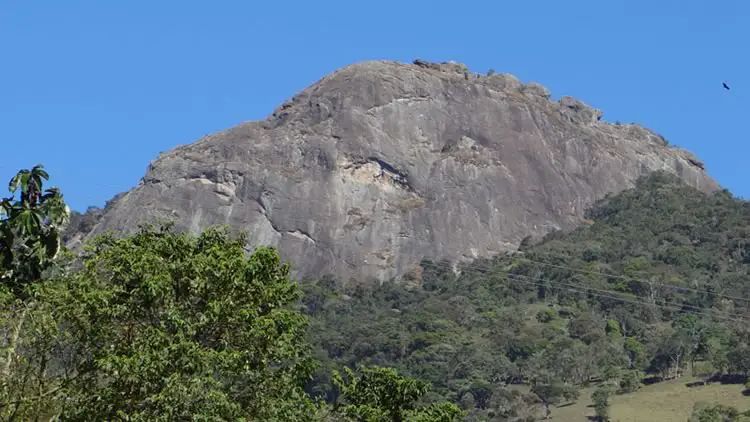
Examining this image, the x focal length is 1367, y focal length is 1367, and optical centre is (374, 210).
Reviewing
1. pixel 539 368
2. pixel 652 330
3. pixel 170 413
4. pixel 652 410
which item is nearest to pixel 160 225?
pixel 170 413

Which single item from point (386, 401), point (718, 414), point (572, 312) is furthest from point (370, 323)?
point (386, 401)

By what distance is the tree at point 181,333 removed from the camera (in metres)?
20.8

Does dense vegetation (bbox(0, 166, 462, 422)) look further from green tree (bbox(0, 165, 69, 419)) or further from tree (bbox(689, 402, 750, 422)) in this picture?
tree (bbox(689, 402, 750, 422))

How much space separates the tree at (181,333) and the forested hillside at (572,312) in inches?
2754

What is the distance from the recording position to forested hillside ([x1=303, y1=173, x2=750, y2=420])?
104812 mm

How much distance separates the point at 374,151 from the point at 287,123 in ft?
40.0

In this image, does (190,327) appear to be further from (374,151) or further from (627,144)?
(627,144)

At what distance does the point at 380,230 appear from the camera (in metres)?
142

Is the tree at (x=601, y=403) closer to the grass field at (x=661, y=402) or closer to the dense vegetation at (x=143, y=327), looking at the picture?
the grass field at (x=661, y=402)

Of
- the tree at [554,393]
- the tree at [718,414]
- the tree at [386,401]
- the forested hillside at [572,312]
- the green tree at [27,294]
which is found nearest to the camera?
the green tree at [27,294]

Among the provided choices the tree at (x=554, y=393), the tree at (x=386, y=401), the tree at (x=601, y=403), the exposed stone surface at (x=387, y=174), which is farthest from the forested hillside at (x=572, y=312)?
the tree at (x=386, y=401)

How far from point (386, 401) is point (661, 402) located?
232 feet

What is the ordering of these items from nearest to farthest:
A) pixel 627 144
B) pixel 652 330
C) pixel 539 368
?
pixel 539 368, pixel 652 330, pixel 627 144

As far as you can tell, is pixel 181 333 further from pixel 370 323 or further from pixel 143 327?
pixel 370 323
